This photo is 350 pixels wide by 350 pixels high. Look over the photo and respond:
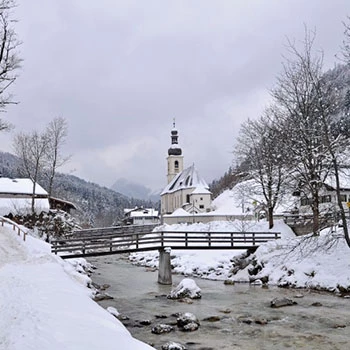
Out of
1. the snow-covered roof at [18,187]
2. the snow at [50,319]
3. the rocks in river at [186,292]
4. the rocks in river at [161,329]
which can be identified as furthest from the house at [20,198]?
the rocks in river at [161,329]

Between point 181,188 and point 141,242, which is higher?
point 181,188

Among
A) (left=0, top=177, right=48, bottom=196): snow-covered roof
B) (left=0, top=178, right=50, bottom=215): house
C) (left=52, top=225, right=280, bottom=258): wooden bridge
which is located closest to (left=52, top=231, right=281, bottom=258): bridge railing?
(left=52, top=225, right=280, bottom=258): wooden bridge

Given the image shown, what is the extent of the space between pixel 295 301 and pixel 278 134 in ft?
37.3

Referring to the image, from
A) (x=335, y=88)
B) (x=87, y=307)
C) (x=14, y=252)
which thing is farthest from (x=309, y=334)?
(x=335, y=88)

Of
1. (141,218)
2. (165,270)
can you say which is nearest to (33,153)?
(165,270)

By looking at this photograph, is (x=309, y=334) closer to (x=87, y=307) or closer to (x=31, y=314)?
(x=87, y=307)

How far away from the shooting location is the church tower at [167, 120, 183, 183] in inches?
3605

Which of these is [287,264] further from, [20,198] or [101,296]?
[20,198]

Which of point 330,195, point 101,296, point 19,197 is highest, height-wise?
point 19,197

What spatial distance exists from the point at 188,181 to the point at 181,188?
1.89 metres

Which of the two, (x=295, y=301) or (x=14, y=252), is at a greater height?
(x=14, y=252)

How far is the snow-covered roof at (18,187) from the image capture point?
44.4m

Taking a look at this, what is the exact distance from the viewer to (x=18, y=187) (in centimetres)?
4562

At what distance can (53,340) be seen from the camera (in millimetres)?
6363
